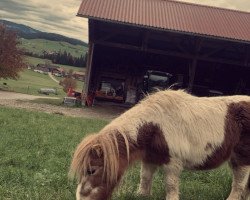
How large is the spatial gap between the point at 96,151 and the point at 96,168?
21 cm

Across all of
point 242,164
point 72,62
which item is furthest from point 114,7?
point 72,62

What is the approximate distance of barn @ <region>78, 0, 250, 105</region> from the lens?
25.6m

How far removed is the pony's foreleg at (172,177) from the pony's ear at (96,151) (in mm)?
1108

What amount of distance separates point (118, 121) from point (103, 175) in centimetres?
89

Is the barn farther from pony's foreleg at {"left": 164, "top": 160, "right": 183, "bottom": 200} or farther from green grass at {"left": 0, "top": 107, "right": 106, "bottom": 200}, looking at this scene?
pony's foreleg at {"left": 164, "top": 160, "right": 183, "bottom": 200}

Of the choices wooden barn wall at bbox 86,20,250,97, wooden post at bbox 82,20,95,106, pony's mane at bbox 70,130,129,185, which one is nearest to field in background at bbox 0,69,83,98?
wooden barn wall at bbox 86,20,250,97

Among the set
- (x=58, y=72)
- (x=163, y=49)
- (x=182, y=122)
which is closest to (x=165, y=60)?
(x=163, y=49)

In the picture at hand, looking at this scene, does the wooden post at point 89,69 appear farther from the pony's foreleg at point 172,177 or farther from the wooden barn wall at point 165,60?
the pony's foreleg at point 172,177

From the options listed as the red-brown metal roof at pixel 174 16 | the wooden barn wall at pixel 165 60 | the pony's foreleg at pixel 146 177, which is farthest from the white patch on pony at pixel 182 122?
the wooden barn wall at pixel 165 60

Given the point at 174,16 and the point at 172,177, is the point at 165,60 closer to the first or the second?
the point at 174,16

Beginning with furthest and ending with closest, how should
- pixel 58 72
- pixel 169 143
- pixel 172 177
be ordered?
pixel 58 72 → pixel 172 177 → pixel 169 143

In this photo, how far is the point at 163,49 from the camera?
29688mm

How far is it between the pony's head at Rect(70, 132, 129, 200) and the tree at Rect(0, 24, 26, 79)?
Result: 46.7 metres

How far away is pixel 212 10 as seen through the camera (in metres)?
30.9
